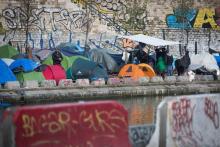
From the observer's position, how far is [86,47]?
2725 cm

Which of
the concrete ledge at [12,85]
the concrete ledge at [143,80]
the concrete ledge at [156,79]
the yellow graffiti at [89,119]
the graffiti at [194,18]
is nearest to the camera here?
the yellow graffiti at [89,119]

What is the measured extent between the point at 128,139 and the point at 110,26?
20.5 m

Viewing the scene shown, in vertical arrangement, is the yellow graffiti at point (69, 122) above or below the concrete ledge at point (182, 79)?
above

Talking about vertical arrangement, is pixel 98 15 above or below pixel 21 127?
above

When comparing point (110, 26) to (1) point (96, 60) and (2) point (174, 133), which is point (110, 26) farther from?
(2) point (174, 133)

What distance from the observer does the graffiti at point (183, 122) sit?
884cm

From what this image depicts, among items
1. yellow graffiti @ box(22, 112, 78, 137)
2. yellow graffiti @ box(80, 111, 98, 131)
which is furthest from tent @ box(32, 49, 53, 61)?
yellow graffiti @ box(22, 112, 78, 137)

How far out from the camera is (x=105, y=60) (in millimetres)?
24594

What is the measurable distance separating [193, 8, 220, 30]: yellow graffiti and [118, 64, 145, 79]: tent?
31.5 feet

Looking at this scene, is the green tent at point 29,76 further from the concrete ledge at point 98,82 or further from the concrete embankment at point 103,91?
the concrete ledge at point 98,82

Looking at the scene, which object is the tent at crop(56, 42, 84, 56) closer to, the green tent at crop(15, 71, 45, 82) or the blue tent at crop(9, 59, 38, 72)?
the blue tent at crop(9, 59, 38, 72)

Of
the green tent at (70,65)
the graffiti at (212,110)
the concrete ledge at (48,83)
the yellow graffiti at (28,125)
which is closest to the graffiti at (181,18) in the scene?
the green tent at (70,65)

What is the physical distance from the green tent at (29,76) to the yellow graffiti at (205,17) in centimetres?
1347

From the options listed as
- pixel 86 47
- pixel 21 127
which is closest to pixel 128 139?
pixel 21 127
